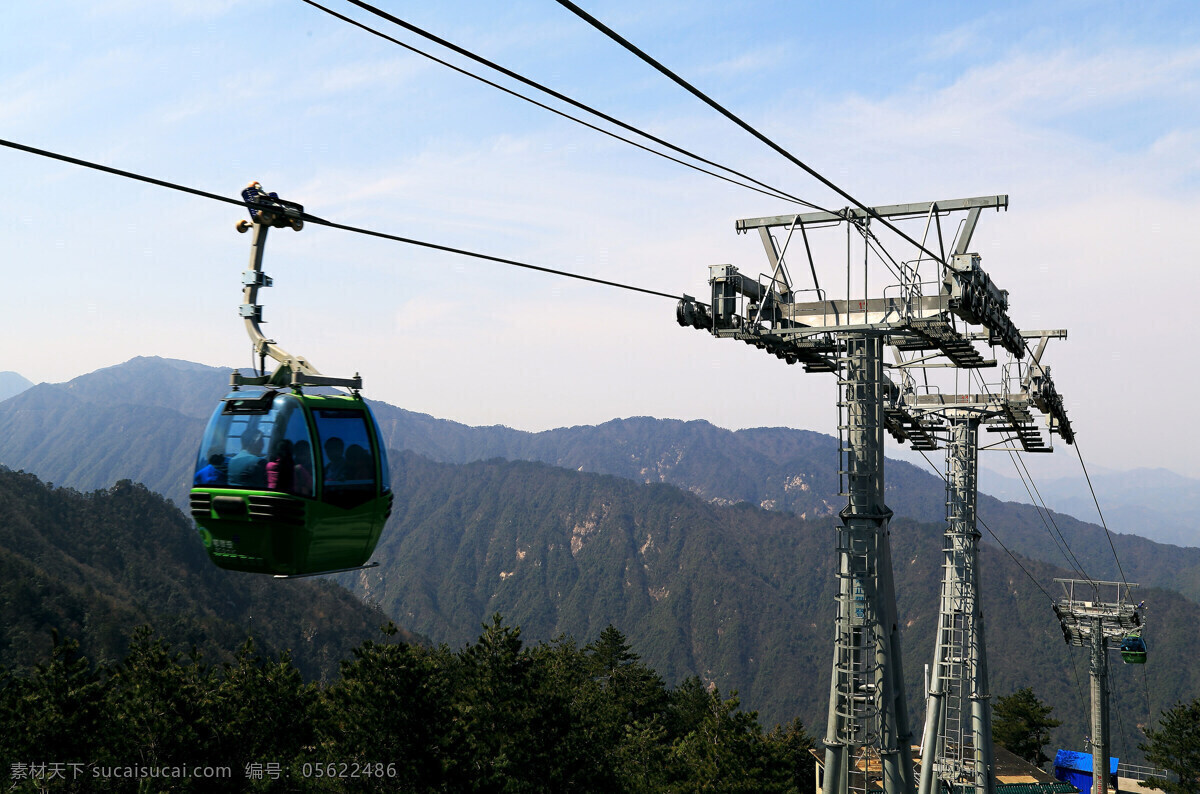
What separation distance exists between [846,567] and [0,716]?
99.4 feet

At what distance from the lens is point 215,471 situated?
1043 centimetres

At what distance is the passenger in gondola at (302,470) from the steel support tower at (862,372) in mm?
9501

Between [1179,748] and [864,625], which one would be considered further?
[1179,748]

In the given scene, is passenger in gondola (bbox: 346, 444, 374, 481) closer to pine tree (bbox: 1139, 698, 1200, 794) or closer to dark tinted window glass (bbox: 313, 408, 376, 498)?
dark tinted window glass (bbox: 313, 408, 376, 498)

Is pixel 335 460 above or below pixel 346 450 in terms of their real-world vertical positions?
below

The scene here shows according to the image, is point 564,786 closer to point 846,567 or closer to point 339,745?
point 339,745

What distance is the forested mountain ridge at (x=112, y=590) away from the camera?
118 m

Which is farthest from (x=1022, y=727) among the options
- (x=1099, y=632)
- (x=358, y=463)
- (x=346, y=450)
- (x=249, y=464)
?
(x=249, y=464)

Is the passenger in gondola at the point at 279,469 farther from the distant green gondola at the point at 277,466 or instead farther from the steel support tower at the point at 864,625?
the steel support tower at the point at 864,625

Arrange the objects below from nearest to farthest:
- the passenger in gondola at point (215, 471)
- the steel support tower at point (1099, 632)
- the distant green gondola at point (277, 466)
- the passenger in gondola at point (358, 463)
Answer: the distant green gondola at point (277, 466) → the passenger in gondola at point (215, 471) → the passenger in gondola at point (358, 463) → the steel support tower at point (1099, 632)

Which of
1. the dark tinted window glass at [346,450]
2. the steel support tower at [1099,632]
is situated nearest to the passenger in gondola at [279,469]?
the dark tinted window glass at [346,450]

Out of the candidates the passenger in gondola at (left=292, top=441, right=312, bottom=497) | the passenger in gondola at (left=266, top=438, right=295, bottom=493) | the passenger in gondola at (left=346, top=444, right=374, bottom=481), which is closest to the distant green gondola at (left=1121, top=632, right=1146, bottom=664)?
the passenger in gondola at (left=346, top=444, right=374, bottom=481)

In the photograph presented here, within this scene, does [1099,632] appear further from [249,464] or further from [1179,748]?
[249,464]

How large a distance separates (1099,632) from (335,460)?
41221 mm
